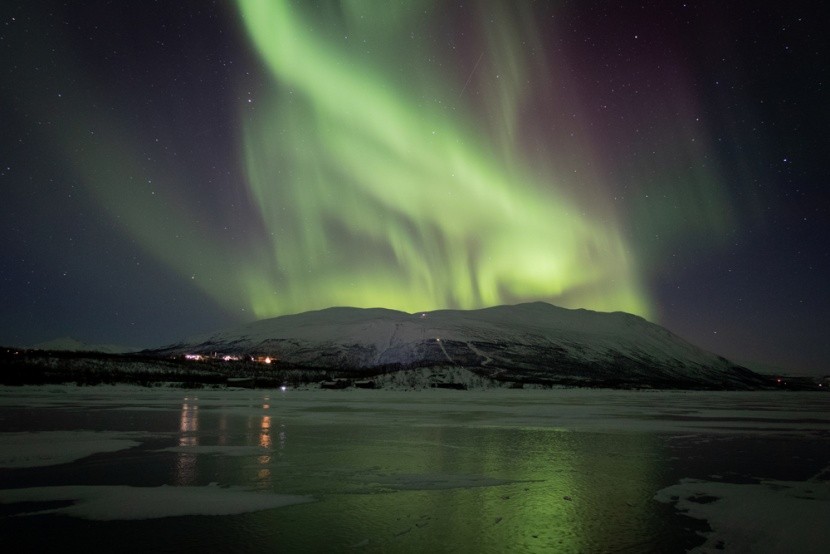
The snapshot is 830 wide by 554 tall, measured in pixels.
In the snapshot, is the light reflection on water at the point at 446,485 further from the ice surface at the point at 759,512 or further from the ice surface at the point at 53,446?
the ice surface at the point at 53,446

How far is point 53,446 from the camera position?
15719mm

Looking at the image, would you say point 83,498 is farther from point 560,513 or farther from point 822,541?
point 822,541

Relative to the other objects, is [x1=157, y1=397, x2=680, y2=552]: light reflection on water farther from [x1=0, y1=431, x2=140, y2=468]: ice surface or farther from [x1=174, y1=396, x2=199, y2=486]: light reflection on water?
[x1=0, y1=431, x2=140, y2=468]: ice surface

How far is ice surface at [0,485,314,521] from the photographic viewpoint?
8875 millimetres

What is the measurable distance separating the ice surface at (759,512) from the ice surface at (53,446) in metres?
13.7

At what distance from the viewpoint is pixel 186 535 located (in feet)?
25.2

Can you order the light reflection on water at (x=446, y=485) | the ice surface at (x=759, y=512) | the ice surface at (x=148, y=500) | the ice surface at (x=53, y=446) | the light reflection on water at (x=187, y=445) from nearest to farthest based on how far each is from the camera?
1. the ice surface at (x=759, y=512)
2. the light reflection on water at (x=446, y=485)
3. the ice surface at (x=148, y=500)
4. the light reflection on water at (x=187, y=445)
5. the ice surface at (x=53, y=446)

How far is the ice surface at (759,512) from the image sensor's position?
296 inches

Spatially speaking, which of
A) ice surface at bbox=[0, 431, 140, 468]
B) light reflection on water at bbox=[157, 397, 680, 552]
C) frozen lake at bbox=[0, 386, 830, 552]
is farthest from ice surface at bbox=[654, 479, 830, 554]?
ice surface at bbox=[0, 431, 140, 468]

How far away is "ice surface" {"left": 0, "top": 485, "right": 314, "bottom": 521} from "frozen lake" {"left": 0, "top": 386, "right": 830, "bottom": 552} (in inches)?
1.4

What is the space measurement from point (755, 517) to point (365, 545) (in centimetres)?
621

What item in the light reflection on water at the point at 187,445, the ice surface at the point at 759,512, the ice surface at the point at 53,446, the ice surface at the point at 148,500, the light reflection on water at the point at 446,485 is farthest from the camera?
the ice surface at the point at 53,446

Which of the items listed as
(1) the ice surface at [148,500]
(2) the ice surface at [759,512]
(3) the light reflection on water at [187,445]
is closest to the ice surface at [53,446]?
(3) the light reflection on water at [187,445]

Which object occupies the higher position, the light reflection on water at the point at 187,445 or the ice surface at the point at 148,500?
the ice surface at the point at 148,500
